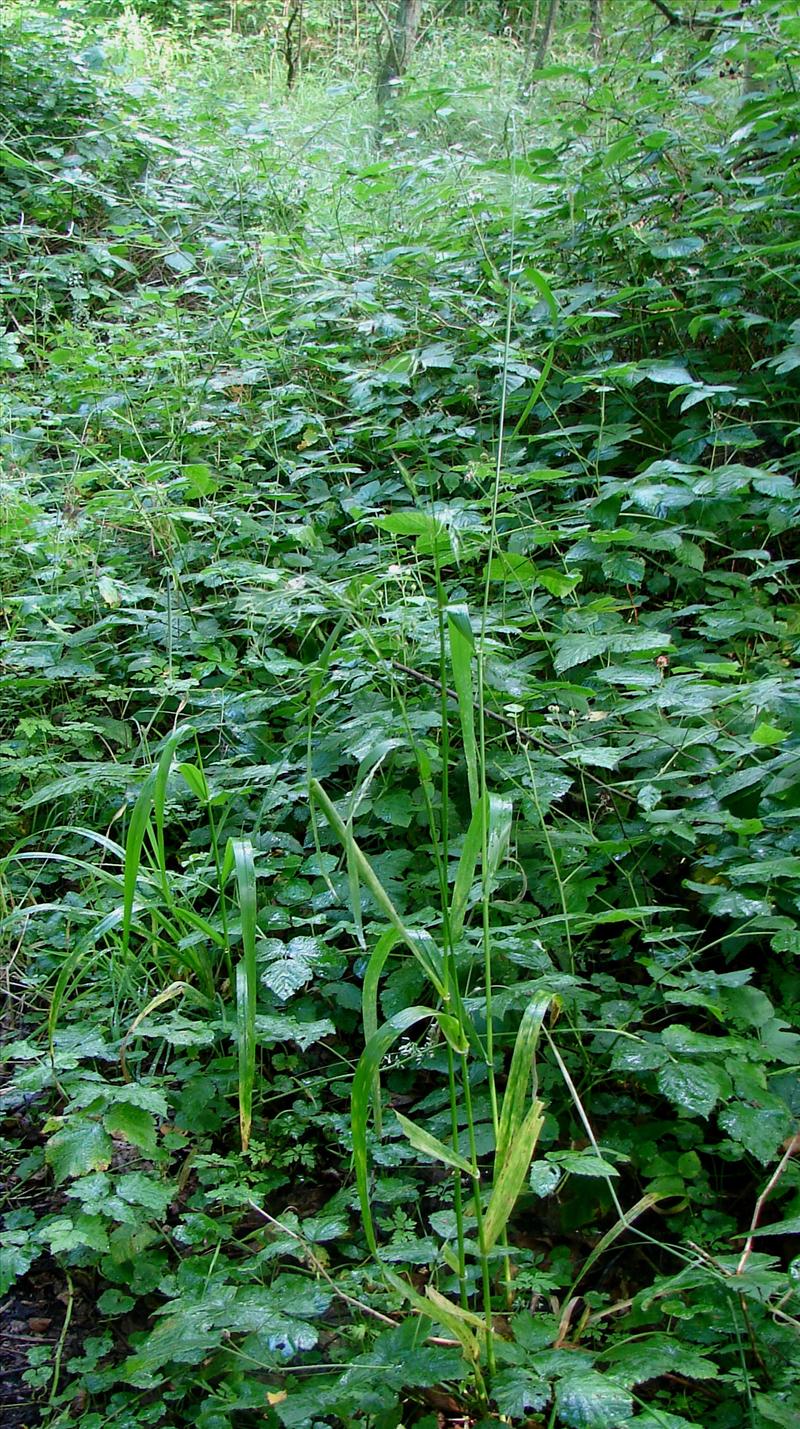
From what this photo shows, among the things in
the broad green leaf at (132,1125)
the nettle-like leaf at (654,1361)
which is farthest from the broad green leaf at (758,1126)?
the broad green leaf at (132,1125)

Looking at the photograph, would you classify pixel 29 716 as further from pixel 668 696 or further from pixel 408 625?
pixel 668 696

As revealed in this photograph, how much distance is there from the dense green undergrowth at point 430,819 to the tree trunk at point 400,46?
9.14ft

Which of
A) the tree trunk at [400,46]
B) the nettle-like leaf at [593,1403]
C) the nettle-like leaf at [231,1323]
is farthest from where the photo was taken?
the tree trunk at [400,46]

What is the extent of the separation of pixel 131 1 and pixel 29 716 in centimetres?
937

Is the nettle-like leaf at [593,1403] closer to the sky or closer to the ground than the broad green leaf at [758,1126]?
closer to the ground

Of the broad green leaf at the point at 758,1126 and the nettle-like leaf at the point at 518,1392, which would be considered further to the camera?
the broad green leaf at the point at 758,1126

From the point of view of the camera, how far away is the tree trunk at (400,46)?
6.30m

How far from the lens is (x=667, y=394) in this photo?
110 inches

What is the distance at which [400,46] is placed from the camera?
21.0 feet

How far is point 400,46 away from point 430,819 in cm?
662

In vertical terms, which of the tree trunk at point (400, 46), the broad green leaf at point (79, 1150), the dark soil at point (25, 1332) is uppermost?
the tree trunk at point (400, 46)

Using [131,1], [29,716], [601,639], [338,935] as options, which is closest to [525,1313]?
[338,935]

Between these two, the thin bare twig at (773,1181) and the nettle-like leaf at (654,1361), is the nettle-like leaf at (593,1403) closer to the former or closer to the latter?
the nettle-like leaf at (654,1361)

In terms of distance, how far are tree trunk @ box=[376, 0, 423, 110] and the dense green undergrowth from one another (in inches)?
110
